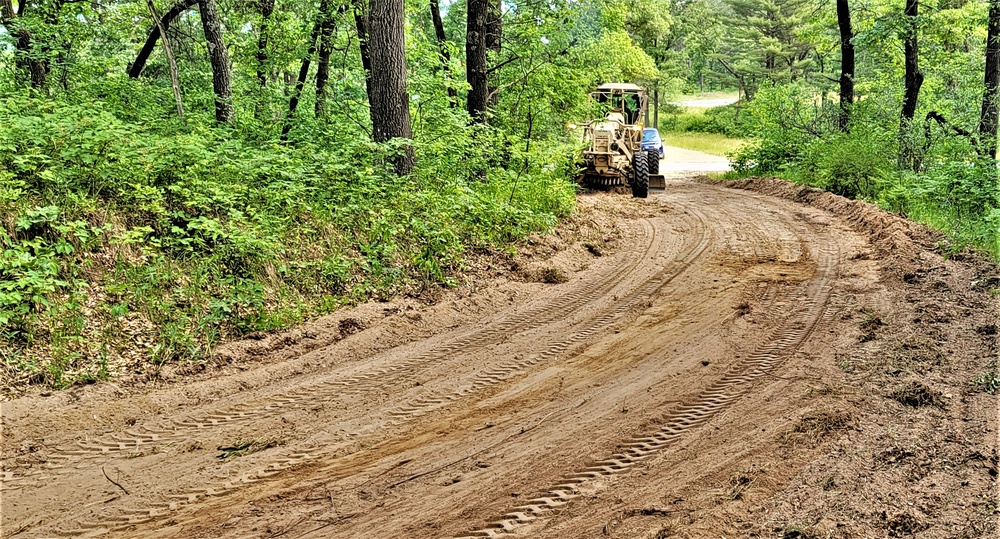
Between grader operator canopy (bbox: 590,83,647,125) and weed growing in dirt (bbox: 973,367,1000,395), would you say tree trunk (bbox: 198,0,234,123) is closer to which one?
grader operator canopy (bbox: 590,83,647,125)

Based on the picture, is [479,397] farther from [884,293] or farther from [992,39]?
[992,39]

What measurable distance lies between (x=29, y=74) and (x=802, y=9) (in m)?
51.1

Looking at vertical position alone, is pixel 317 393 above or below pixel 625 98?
below

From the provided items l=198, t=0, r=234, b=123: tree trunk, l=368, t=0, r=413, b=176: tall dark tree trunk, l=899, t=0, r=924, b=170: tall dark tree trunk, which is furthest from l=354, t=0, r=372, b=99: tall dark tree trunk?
l=899, t=0, r=924, b=170: tall dark tree trunk

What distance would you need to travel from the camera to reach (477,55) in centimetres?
1269

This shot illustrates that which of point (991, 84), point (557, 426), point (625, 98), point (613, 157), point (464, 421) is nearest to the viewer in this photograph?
point (557, 426)

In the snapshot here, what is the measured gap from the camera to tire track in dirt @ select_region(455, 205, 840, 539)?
3605 millimetres

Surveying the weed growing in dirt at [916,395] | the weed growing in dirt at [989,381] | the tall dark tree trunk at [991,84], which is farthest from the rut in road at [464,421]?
the tall dark tree trunk at [991,84]

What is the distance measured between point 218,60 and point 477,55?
475 centimetres

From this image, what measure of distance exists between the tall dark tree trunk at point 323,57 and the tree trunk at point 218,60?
1645mm

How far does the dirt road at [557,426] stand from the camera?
3564 millimetres

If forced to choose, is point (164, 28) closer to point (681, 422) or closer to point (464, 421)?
point (464, 421)

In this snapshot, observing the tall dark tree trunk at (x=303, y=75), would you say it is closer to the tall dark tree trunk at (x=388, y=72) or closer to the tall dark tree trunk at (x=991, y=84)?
the tall dark tree trunk at (x=388, y=72)

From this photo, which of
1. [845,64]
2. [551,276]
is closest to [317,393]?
[551,276]
